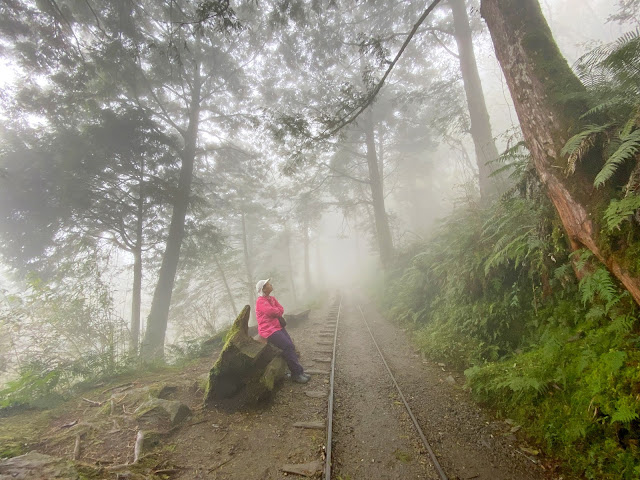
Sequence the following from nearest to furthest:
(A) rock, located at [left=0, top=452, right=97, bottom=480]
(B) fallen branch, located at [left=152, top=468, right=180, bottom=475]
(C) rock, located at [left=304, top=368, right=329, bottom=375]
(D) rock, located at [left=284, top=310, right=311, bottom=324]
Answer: (A) rock, located at [left=0, top=452, right=97, bottom=480]
(B) fallen branch, located at [left=152, top=468, right=180, bottom=475]
(C) rock, located at [left=304, top=368, right=329, bottom=375]
(D) rock, located at [left=284, top=310, right=311, bottom=324]

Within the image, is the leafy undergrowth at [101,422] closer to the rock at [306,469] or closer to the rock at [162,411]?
the rock at [162,411]

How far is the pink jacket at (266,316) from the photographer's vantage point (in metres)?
5.31

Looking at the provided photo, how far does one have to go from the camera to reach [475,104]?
31.8 ft

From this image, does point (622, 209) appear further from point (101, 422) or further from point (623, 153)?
point (101, 422)

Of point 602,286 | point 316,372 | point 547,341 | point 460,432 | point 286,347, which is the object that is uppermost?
point 602,286

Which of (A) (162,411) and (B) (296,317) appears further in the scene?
(B) (296,317)

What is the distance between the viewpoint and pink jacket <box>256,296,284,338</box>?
5.31m

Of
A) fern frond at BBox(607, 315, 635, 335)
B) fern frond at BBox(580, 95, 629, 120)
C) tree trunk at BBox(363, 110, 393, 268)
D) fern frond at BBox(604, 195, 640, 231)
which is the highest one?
tree trunk at BBox(363, 110, 393, 268)

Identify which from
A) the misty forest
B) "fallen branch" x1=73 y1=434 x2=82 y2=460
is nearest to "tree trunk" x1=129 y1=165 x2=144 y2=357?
the misty forest

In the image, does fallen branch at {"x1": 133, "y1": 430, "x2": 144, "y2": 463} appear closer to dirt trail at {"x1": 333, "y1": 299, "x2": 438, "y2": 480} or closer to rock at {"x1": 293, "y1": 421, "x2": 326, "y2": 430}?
rock at {"x1": 293, "y1": 421, "x2": 326, "y2": 430}

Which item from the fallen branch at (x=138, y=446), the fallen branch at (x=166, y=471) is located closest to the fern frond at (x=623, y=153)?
the fallen branch at (x=166, y=471)

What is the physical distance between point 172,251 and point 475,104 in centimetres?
1203

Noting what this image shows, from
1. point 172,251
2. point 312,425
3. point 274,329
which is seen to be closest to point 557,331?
point 312,425

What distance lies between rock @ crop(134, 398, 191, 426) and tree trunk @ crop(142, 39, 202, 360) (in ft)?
16.3
